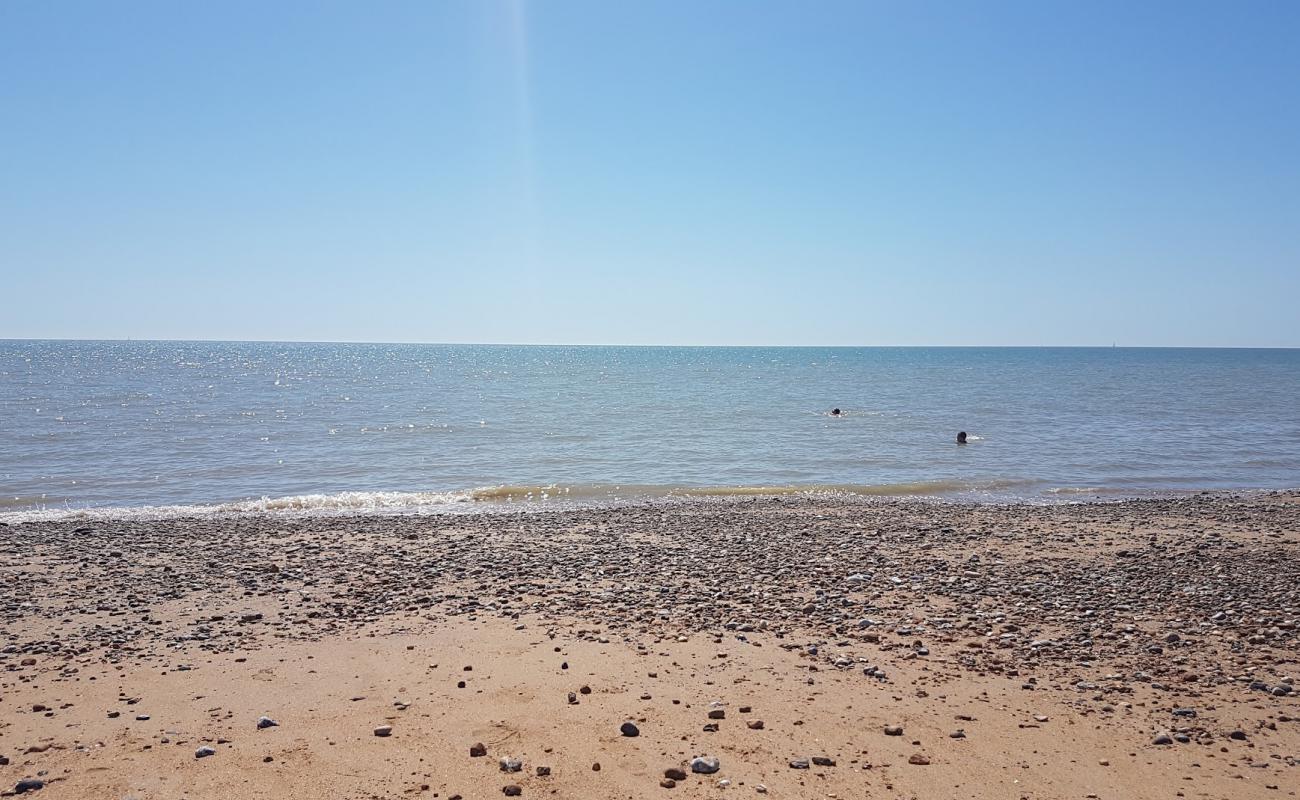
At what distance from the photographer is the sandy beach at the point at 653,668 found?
22.6 ft

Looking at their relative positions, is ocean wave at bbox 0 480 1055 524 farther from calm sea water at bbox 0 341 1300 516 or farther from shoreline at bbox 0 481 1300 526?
calm sea water at bbox 0 341 1300 516

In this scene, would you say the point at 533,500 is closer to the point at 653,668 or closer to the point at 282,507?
the point at 282,507

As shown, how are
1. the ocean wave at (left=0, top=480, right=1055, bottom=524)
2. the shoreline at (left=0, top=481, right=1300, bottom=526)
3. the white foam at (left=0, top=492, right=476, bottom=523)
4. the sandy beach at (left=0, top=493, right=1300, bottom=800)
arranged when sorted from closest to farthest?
the sandy beach at (left=0, top=493, right=1300, bottom=800), the white foam at (left=0, top=492, right=476, bottom=523), the shoreline at (left=0, top=481, right=1300, bottom=526), the ocean wave at (left=0, top=480, right=1055, bottom=524)

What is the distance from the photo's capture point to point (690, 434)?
133 feet

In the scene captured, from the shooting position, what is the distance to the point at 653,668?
360 inches

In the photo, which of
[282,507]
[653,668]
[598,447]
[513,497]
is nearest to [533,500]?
[513,497]

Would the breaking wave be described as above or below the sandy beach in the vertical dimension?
below

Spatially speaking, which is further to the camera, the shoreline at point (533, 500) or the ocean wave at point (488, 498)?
the ocean wave at point (488, 498)

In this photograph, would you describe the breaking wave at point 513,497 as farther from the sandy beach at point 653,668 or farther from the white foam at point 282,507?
the sandy beach at point 653,668


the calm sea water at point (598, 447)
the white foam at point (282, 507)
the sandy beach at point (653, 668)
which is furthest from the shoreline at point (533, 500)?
the sandy beach at point (653, 668)

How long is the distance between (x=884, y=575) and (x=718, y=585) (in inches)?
107

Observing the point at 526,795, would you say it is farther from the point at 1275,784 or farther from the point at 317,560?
the point at 317,560

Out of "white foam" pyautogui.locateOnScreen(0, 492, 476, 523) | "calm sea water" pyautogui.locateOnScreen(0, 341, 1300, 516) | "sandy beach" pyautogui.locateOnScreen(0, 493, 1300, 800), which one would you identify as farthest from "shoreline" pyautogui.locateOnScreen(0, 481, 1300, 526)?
"sandy beach" pyautogui.locateOnScreen(0, 493, 1300, 800)

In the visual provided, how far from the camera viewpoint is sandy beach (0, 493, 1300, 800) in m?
6.89
